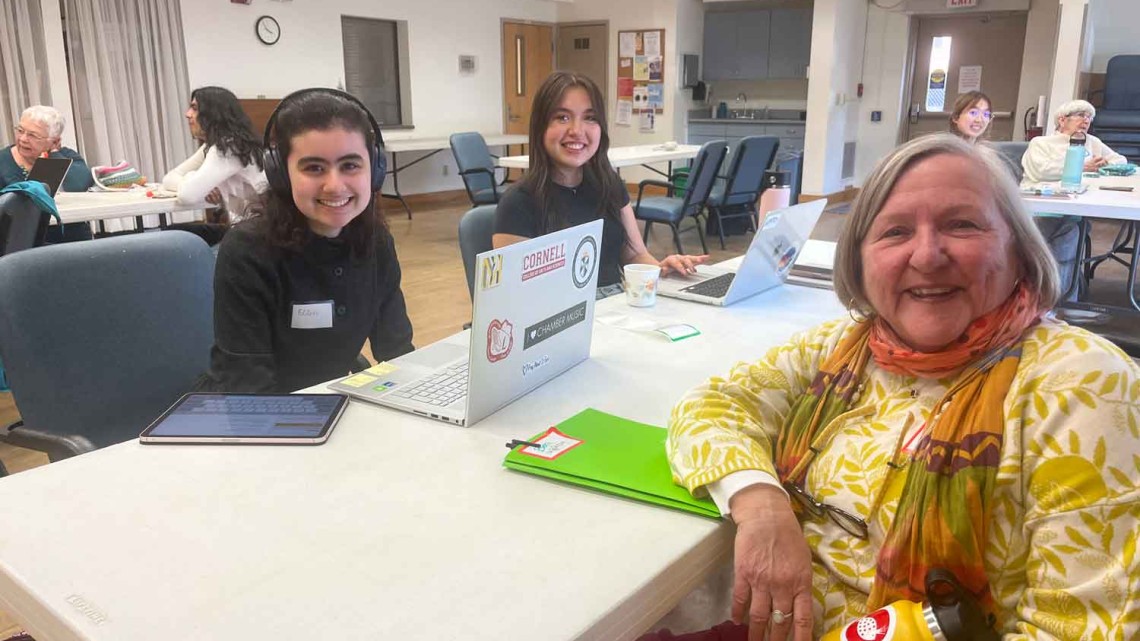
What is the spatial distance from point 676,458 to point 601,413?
224 mm

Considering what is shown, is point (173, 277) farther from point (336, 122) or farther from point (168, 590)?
point (168, 590)

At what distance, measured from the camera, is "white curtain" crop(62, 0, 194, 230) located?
604 centimetres

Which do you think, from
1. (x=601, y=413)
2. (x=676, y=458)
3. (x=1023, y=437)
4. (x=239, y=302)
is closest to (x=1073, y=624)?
(x=1023, y=437)

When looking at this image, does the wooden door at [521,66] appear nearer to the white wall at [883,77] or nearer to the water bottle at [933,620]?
the white wall at [883,77]

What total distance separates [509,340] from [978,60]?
922cm

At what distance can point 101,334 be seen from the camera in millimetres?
1608

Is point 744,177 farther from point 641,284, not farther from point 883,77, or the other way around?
point 641,284

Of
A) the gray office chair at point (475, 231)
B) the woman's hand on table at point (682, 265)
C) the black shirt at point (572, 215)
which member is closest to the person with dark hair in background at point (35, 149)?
the gray office chair at point (475, 231)

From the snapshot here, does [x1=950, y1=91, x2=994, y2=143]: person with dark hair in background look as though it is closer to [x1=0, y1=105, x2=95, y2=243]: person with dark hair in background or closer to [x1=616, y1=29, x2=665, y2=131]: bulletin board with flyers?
[x1=616, y1=29, x2=665, y2=131]: bulletin board with flyers

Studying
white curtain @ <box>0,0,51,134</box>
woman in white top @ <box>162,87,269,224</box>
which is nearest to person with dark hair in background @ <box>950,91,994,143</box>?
woman in white top @ <box>162,87,269,224</box>

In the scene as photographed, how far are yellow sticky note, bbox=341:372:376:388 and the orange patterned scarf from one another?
0.86 m

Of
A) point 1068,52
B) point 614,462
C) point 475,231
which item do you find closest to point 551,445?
point 614,462

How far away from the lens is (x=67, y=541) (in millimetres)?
903

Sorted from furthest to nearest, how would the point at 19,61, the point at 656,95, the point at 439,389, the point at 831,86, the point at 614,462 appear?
the point at 656,95, the point at 831,86, the point at 19,61, the point at 439,389, the point at 614,462
